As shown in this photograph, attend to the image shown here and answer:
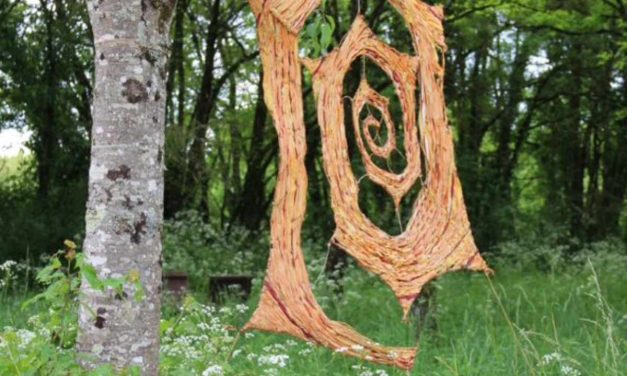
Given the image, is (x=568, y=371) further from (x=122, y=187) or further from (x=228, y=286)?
(x=228, y=286)

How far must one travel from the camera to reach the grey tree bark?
9.82 feet

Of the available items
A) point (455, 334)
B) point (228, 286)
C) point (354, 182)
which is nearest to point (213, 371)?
point (354, 182)

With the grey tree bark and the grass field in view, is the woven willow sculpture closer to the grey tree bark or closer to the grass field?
the grass field

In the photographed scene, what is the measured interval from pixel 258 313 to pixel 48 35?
7.31 metres

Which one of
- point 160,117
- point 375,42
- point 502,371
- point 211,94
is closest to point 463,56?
point 211,94

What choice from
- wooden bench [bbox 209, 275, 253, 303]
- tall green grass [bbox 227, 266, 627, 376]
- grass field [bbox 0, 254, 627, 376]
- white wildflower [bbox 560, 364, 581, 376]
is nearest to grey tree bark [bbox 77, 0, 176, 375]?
grass field [bbox 0, 254, 627, 376]

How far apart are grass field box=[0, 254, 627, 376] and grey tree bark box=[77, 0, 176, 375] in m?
0.27

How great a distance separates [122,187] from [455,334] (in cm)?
383

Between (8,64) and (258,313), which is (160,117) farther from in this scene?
(8,64)

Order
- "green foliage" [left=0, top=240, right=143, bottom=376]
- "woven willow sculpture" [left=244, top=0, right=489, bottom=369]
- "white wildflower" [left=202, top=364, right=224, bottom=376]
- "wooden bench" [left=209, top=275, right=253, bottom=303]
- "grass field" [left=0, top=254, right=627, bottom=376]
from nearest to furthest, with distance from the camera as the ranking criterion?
1. "green foliage" [left=0, top=240, right=143, bottom=376]
2. "white wildflower" [left=202, top=364, right=224, bottom=376]
3. "grass field" [left=0, top=254, right=627, bottom=376]
4. "woven willow sculpture" [left=244, top=0, right=489, bottom=369]
5. "wooden bench" [left=209, top=275, right=253, bottom=303]

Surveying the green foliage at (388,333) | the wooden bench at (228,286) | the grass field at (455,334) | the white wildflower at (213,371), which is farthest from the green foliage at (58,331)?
the wooden bench at (228,286)

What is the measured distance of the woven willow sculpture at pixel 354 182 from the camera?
4609 mm

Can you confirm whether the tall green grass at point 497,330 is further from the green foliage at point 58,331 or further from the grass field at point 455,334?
the green foliage at point 58,331

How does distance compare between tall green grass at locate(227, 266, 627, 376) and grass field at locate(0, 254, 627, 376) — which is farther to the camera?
tall green grass at locate(227, 266, 627, 376)
